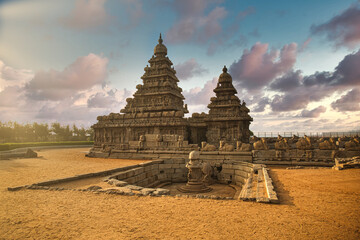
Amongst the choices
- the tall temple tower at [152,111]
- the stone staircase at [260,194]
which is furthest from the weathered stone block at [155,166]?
the tall temple tower at [152,111]

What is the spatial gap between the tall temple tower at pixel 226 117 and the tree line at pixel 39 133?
39455 millimetres

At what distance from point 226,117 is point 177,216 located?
23009 mm

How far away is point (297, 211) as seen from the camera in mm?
5840

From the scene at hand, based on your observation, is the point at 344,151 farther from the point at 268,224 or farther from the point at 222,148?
the point at 268,224

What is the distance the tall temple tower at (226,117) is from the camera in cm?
2747

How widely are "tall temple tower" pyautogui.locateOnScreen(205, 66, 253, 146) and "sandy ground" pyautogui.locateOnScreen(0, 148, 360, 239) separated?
771 inches

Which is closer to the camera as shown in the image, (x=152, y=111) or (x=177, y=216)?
(x=177, y=216)

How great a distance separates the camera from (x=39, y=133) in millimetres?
54000

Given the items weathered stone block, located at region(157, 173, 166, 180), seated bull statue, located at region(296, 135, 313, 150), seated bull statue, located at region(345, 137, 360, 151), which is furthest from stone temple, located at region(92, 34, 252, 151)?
seated bull statue, located at region(345, 137, 360, 151)

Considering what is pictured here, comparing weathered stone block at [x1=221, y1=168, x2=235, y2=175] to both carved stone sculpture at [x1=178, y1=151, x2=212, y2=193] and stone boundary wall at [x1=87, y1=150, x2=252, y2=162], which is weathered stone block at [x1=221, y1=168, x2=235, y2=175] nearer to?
stone boundary wall at [x1=87, y1=150, x2=252, y2=162]

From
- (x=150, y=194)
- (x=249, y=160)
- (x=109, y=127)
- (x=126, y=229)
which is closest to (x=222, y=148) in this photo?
(x=249, y=160)

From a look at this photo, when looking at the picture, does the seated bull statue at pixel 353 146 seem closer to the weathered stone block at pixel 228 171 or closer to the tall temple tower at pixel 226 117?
the weathered stone block at pixel 228 171

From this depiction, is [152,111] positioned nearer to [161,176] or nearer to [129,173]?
[161,176]

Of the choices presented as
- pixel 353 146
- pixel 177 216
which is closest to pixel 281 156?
pixel 353 146
